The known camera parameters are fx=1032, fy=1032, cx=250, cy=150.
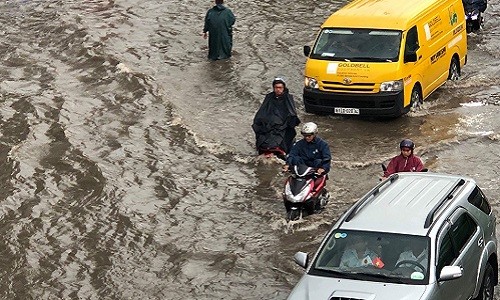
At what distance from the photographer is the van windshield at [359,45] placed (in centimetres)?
1942

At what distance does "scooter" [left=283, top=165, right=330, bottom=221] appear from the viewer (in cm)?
1462

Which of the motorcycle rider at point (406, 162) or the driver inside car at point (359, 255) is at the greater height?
the driver inside car at point (359, 255)

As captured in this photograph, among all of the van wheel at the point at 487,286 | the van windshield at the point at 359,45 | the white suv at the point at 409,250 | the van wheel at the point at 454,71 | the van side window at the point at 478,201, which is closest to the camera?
the white suv at the point at 409,250

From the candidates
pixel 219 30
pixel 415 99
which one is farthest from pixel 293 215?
pixel 219 30

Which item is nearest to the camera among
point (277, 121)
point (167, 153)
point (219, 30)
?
point (277, 121)

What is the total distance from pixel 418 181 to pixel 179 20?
18.1 meters

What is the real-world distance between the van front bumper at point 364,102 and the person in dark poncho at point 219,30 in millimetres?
5348

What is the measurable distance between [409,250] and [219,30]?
1489 cm

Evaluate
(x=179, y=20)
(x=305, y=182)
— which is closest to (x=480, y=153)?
(x=305, y=182)

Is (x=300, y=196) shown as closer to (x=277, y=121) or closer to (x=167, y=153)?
(x=277, y=121)

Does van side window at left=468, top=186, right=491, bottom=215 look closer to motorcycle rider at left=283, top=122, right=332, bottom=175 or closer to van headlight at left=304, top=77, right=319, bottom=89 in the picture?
motorcycle rider at left=283, top=122, right=332, bottom=175

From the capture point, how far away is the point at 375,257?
10.3m

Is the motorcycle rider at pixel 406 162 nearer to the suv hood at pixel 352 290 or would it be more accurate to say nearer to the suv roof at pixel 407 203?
the suv roof at pixel 407 203

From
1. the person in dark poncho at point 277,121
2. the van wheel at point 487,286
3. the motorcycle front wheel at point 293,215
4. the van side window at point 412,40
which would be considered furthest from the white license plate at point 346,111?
the van wheel at point 487,286
